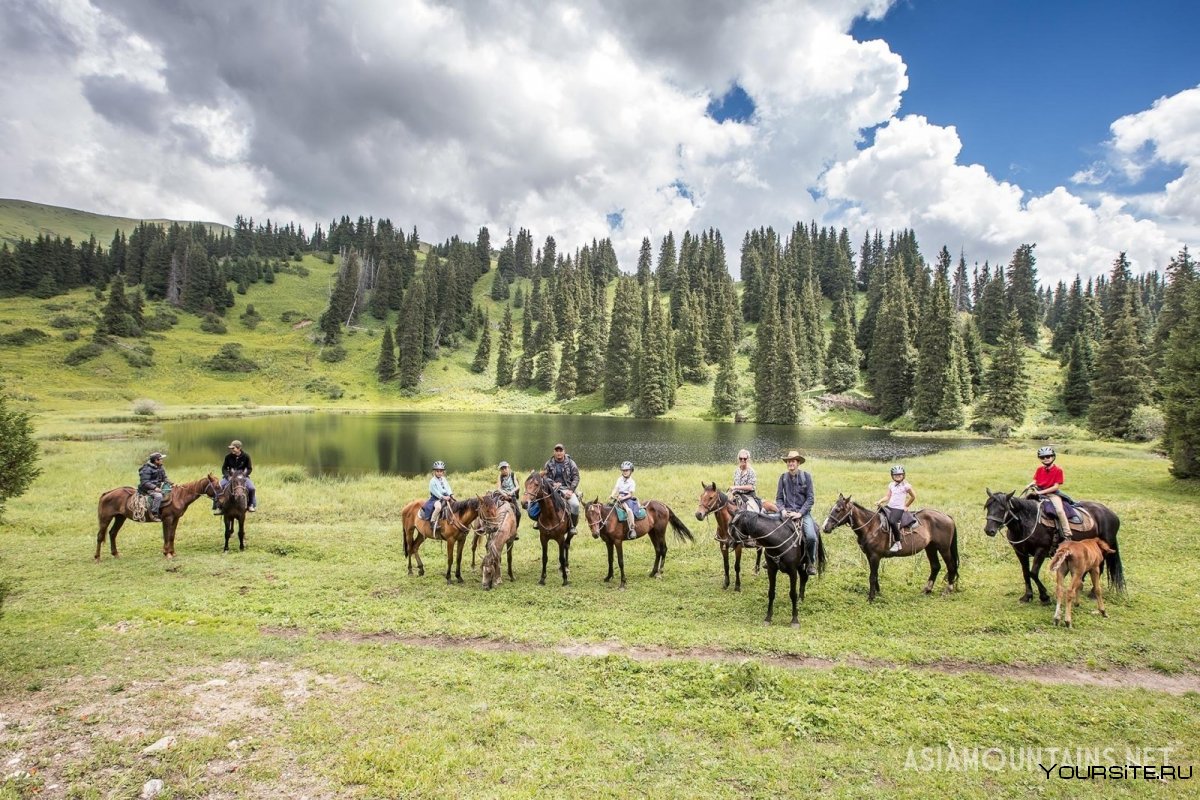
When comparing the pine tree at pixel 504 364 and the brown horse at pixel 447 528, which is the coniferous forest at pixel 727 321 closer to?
the pine tree at pixel 504 364

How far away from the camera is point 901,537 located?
13.1 m

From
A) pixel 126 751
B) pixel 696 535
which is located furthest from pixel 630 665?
pixel 696 535

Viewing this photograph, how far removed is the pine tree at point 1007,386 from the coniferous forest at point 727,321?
0.78 feet

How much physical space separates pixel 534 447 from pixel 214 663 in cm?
4075

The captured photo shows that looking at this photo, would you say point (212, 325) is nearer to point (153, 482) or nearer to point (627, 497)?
point (153, 482)

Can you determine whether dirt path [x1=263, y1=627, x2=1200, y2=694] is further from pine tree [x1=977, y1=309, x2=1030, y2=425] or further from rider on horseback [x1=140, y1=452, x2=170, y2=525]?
pine tree [x1=977, y1=309, x2=1030, y2=425]

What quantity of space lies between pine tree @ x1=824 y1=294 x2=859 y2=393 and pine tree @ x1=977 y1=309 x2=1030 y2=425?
25.3m

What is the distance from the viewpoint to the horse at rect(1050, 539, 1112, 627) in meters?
11.3

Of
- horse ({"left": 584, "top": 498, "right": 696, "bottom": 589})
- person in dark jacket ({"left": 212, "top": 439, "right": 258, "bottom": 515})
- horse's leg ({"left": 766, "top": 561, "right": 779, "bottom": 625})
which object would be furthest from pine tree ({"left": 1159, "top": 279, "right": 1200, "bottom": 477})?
person in dark jacket ({"left": 212, "top": 439, "right": 258, "bottom": 515})

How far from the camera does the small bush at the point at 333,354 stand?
113 m

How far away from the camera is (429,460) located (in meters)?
42.1

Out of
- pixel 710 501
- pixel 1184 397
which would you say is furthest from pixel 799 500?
pixel 1184 397

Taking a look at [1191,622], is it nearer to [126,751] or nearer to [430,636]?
[430,636]

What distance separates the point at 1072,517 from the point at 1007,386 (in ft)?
229
